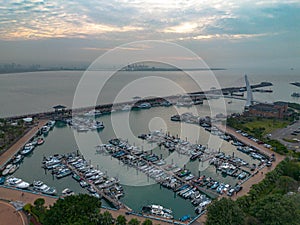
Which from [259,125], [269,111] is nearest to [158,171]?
[259,125]

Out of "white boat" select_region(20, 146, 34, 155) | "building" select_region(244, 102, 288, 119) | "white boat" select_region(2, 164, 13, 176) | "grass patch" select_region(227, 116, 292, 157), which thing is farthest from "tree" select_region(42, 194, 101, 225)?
"building" select_region(244, 102, 288, 119)

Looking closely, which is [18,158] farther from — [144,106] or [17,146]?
[144,106]

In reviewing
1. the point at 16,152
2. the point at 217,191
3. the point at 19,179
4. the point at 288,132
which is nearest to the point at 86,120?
the point at 16,152

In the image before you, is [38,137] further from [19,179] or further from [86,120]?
[19,179]

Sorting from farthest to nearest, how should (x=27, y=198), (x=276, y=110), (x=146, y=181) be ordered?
(x=276, y=110), (x=146, y=181), (x=27, y=198)

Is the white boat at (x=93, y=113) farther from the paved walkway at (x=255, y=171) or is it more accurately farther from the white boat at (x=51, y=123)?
the paved walkway at (x=255, y=171)

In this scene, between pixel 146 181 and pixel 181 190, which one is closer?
pixel 181 190

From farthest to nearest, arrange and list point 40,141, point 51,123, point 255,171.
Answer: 1. point 51,123
2. point 40,141
3. point 255,171
